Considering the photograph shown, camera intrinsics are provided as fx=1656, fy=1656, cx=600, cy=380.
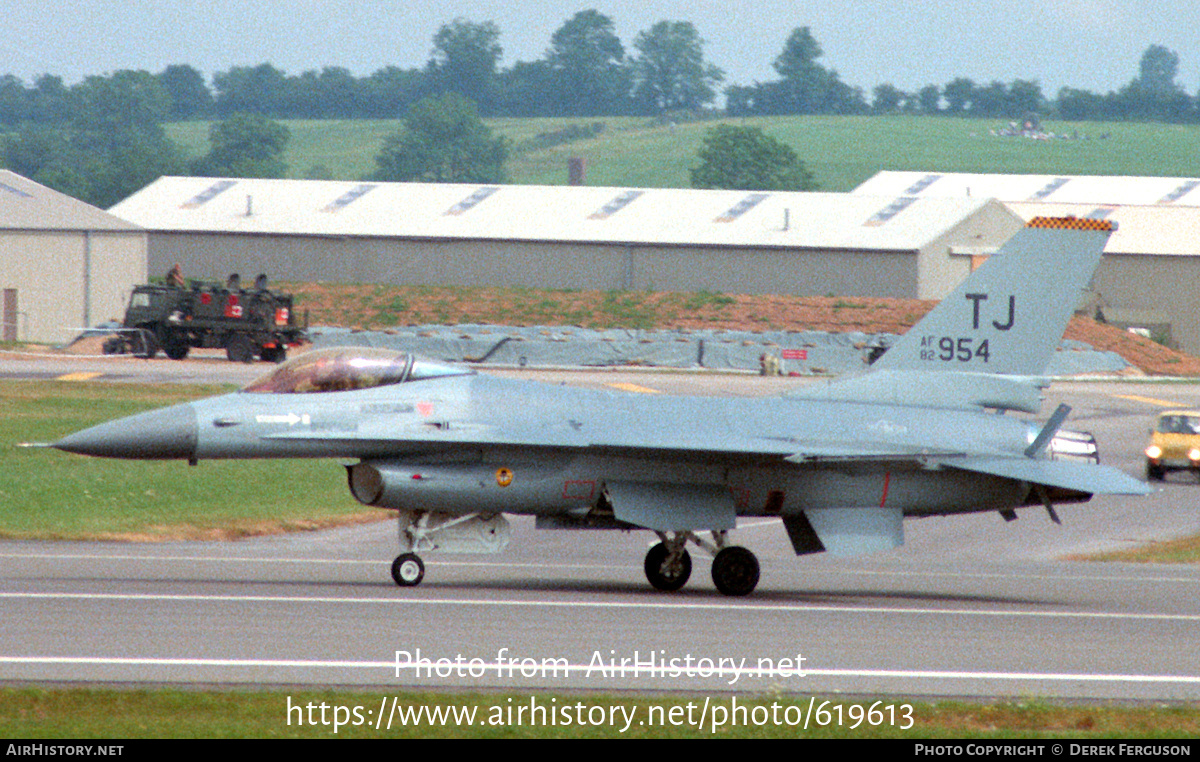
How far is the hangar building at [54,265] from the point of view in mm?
71438

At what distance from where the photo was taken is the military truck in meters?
60.1

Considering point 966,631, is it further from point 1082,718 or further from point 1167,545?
point 1167,545

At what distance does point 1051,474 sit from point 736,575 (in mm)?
3837

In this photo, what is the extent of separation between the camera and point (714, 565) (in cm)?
1881

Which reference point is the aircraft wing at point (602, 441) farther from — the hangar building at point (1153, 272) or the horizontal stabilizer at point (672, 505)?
the hangar building at point (1153, 272)

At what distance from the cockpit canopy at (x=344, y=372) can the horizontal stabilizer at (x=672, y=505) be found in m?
2.39

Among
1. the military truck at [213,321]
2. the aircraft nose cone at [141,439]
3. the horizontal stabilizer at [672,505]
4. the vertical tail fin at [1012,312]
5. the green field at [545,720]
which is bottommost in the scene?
the military truck at [213,321]

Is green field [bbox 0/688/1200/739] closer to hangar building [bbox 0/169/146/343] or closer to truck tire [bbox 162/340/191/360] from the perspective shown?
truck tire [bbox 162/340/191/360]

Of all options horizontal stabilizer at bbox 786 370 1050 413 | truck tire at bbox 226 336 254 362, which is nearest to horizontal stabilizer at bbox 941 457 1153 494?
horizontal stabilizer at bbox 786 370 1050 413

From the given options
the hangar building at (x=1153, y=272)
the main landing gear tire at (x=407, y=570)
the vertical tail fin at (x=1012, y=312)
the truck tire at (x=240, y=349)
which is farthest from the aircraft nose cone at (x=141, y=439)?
the hangar building at (x=1153, y=272)

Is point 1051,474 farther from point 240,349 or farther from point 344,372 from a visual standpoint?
point 240,349

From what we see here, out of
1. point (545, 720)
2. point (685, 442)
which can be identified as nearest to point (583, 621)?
point (685, 442)
